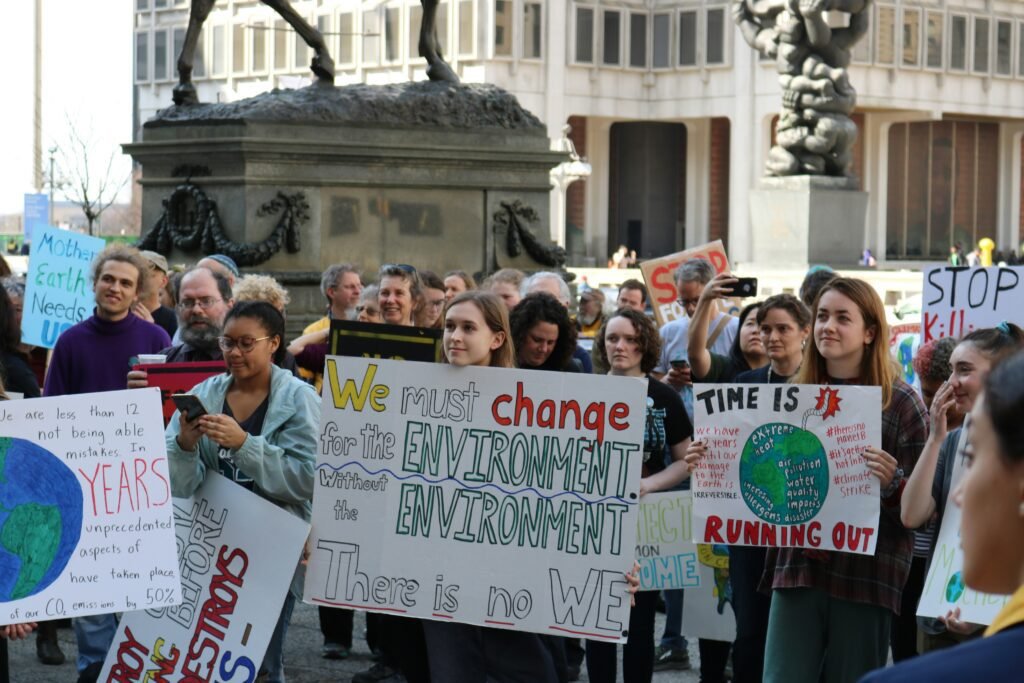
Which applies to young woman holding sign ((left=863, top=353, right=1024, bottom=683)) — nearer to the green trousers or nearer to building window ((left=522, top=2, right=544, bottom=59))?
the green trousers

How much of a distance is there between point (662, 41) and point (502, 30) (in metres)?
7.47

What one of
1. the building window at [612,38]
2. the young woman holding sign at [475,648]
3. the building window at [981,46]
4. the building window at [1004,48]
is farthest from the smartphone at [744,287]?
the building window at [1004,48]

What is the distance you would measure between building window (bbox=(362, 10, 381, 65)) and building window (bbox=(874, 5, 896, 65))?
17152 mm

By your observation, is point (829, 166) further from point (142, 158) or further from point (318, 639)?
point (318, 639)

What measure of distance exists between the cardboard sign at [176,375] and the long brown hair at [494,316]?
1.32 m

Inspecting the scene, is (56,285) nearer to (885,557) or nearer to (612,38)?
(885,557)

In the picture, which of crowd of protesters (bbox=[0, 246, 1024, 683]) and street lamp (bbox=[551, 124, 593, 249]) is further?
street lamp (bbox=[551, 124, 593, 249])

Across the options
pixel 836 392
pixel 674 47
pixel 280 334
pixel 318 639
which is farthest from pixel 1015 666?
pixel 674 47

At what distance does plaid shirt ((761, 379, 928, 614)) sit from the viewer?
572 cm

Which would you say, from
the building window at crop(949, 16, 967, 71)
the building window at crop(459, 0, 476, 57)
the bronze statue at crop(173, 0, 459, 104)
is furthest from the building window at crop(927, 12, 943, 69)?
the bronze statue at crop(173, 0, 459, 104)

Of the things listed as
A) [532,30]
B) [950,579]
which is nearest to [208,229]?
[950,579]

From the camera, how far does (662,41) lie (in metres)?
62.7

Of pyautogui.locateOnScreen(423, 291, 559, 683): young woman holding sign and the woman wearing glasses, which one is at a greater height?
the woman wearing glasses

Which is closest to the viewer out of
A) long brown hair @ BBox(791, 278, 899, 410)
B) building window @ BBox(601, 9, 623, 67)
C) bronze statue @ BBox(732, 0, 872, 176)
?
long brown hair @ BBox(791, 278, 899, 410)
